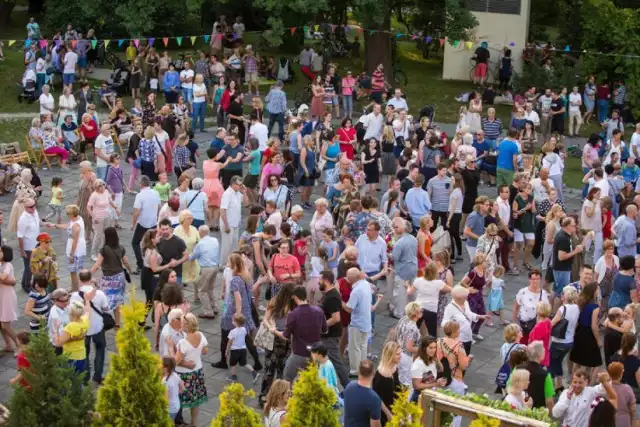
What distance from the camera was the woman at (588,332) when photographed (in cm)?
1238

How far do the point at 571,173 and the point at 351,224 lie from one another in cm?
992

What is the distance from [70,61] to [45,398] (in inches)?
796

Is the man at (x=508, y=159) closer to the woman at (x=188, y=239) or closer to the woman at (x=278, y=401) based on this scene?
the woman at (x=188, y=239)

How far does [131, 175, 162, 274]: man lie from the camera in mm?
15555

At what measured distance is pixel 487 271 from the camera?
563 inches

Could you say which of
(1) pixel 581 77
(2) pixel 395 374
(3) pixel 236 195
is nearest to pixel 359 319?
(2) pixel 395 374

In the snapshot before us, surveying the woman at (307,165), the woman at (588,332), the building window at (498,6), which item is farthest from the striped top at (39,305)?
the building window at (498,6)

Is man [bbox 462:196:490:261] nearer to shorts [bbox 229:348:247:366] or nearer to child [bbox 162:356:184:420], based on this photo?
shorts [bbox 229:348:247:366]

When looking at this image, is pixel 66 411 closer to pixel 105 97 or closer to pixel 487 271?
pixel 487 271

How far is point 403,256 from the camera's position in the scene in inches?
558

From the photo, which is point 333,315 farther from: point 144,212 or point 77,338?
point 144,212

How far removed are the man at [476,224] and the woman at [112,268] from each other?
506 centimetres

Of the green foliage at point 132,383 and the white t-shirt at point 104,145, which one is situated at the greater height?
the green foliage at point 132,383

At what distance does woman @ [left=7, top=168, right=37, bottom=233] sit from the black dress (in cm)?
558
